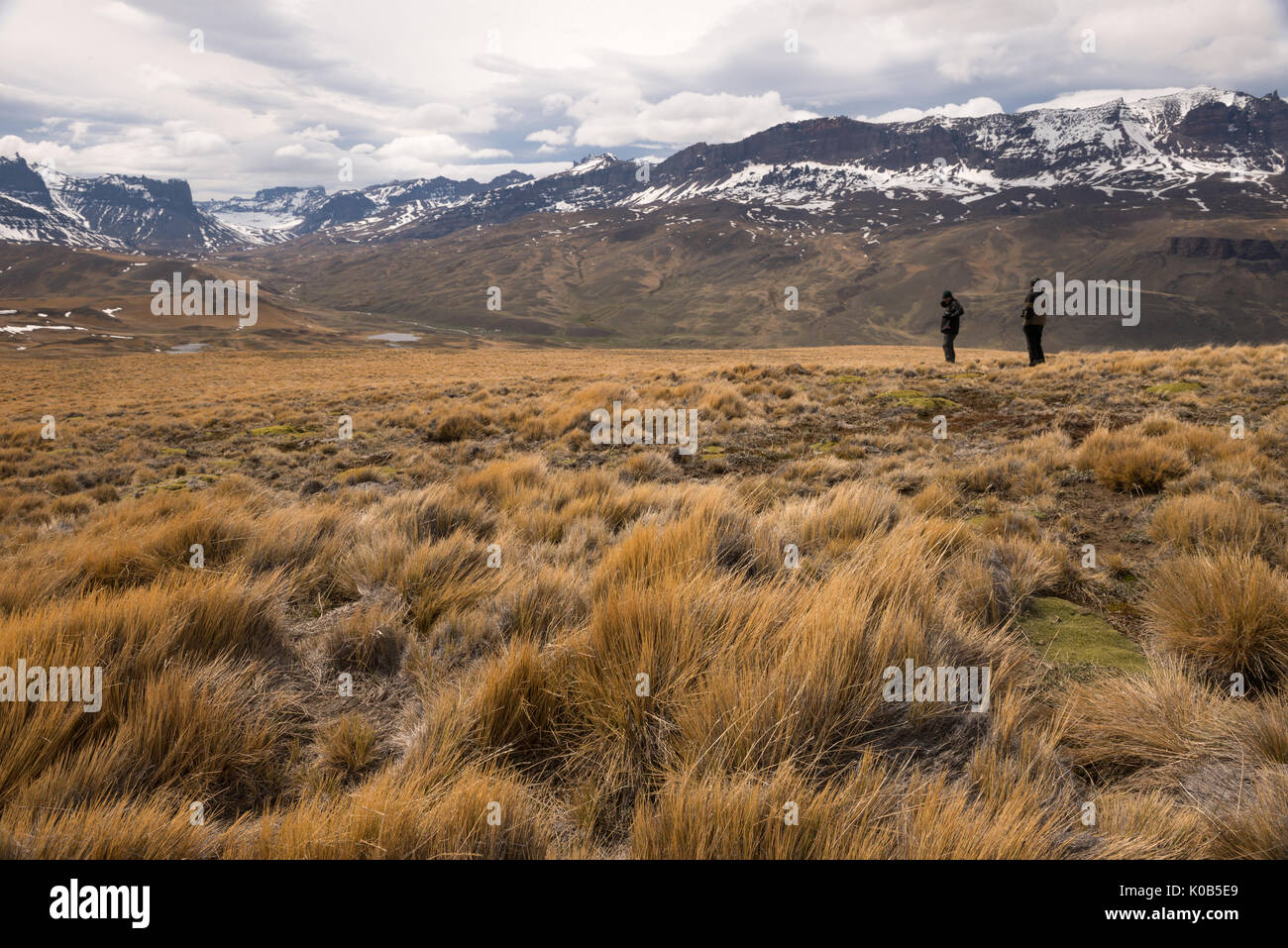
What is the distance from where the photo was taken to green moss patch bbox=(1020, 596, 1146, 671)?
300cm

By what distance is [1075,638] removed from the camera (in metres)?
3.26

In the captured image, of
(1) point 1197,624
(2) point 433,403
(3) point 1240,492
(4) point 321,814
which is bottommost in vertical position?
(4) point 321,814

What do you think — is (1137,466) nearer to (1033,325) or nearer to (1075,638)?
(1075,638)

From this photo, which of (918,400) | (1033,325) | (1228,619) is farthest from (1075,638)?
(1033,325)

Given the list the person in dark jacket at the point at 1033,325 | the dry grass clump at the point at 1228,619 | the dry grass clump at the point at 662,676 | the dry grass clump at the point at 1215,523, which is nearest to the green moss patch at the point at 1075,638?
the dry grass clump at the point at 662,676

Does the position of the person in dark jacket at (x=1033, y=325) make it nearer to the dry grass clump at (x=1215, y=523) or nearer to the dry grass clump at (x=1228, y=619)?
the dry grass clump at (x=1215, y=523)

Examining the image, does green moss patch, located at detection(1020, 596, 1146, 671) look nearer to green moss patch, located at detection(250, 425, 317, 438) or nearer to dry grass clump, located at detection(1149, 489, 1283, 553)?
dry grass clump, located at detection(1149, 489, 1283, 553)

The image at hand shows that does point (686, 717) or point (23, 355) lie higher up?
point (23, 355)

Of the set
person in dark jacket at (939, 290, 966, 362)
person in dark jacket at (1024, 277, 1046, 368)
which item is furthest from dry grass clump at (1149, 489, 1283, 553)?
person in dark jacket at (939, 290, 966, 362)

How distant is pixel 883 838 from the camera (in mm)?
1687

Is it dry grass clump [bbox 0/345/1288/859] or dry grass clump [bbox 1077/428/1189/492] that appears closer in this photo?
dry grass clump [bbox 0/345/1288/859]
